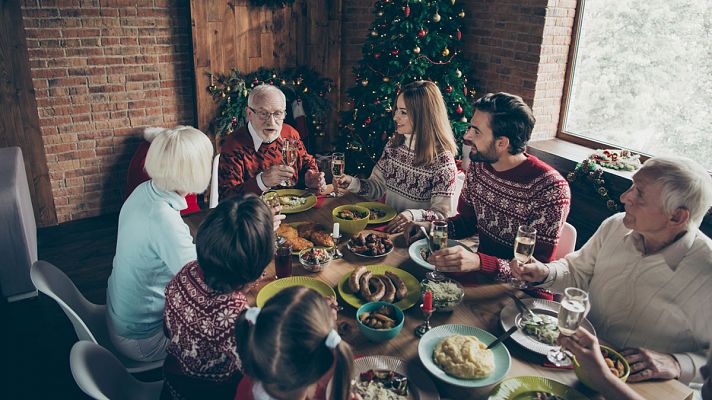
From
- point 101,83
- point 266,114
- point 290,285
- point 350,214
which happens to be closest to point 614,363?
point 290,285

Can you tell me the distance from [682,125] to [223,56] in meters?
3.96

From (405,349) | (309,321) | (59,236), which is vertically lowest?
(59,236)

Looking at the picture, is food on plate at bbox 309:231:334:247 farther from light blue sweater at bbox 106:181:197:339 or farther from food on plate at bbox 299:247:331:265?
light blue sweater at bbox 106:181:197:339

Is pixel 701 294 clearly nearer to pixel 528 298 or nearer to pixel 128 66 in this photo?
pixel 528 298

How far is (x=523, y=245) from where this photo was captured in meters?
1.94

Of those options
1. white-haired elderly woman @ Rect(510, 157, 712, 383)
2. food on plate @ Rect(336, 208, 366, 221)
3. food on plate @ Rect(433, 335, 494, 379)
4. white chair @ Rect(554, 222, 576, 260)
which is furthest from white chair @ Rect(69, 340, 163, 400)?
white chair @ Rect(554, 222, 576, 260)

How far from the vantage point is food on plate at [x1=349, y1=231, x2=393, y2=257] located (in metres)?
2.23

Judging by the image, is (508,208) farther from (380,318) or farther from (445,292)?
(380,318)

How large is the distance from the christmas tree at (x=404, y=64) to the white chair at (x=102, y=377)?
3.21 m

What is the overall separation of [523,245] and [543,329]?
1.09ft

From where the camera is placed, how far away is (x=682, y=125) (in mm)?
3939

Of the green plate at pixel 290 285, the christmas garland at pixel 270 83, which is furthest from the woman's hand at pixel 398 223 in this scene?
the christmas garland at pixel 270 83

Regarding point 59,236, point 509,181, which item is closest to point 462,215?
point 509,181

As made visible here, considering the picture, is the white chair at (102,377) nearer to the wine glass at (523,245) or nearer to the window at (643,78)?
the wine glass at (523,245)
